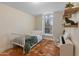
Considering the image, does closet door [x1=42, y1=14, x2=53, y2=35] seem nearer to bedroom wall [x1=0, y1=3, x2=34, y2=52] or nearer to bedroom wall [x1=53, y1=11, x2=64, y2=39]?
bedroom wall [x1=53, y1=11, x2=64, y2=39]

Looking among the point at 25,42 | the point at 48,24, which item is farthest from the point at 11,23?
the point at 48,24

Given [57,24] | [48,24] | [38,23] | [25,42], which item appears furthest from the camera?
[25,42]

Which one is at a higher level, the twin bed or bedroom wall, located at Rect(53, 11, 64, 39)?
bedroom wall, located at Rect(53, 11, 64, 39)

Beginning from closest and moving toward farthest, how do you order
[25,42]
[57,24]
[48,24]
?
1. [57,24]
2. [48,24]
3. [25,42]

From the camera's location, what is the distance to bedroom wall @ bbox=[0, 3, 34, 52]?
167cm

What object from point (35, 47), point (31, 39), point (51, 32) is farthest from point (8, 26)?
point (51, 32)

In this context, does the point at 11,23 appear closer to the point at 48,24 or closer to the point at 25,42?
the point at 25,42

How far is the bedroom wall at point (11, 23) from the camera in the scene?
5.49 feet

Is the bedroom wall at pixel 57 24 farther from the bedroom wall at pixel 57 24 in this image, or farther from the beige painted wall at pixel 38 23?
the beige painted wall at pixel 38 23

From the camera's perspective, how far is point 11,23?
70.9 inches

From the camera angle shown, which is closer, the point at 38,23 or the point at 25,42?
the point at 38,23

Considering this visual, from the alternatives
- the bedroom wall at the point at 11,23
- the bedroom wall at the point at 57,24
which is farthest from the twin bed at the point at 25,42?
the bedroom wall at the point at 57,24

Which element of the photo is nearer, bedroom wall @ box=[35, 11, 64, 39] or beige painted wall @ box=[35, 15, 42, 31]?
bedroom wall @ box=[35, 11, 64, 39]

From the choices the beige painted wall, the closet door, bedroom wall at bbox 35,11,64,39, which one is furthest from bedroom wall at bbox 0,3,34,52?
bedroom wall at bbox 35,11,64,39
